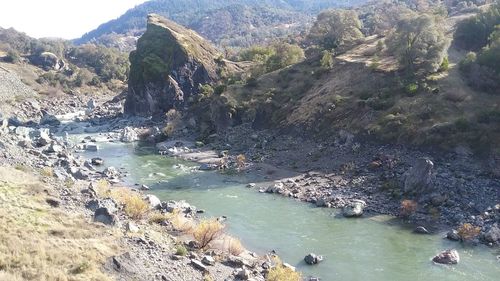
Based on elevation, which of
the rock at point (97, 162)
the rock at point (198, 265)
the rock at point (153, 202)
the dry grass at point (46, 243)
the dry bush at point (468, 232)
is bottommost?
the rock at point (97, 162)

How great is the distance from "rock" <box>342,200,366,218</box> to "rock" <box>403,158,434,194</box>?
17.2 ft

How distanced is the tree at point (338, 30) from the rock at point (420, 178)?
51.8m

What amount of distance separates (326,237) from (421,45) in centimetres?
4134

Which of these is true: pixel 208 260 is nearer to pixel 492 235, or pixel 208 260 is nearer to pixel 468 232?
pixel 468 232

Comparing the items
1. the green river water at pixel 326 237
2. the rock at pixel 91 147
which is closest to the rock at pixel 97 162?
the green river water at pixel 326 237

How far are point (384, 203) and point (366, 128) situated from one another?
1759 centimetres

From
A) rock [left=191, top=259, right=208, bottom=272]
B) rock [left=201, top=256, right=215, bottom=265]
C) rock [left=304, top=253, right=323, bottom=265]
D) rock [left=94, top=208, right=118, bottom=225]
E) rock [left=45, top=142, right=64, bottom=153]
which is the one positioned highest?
rock [left=94, top=208, right=118, bottom=225]

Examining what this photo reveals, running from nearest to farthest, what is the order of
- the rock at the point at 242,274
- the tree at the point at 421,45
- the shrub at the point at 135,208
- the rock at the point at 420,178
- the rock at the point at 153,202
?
the rock at the point at 242,274
the shrub at the point at 135,208
the rock at the point at 153,202
the rock at the point at 420,178
the tree at the point at 421,45

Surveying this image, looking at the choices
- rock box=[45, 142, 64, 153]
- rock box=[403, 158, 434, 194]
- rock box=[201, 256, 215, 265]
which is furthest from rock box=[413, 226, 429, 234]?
rock box=[45, 142, 64, 153]

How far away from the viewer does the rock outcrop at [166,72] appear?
11725 centimetres

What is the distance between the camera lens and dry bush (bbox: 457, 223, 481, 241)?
37.8 metres

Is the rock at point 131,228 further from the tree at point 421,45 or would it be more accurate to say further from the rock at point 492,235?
the tree at point 421,45

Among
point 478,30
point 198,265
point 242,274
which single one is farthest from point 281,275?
point 478,30

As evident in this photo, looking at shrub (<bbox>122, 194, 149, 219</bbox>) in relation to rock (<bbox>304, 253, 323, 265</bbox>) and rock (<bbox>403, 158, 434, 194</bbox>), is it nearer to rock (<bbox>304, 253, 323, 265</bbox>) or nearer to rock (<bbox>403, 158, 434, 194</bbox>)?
rock (<bbox>304, 253, 323, 265</bbox>)
